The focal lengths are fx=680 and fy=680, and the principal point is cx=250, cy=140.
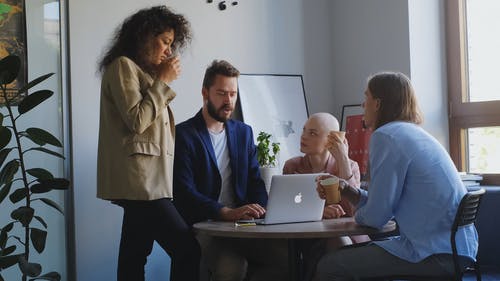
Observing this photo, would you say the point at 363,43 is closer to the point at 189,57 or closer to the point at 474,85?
the point at 474,85

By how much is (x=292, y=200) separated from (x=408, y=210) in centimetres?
50

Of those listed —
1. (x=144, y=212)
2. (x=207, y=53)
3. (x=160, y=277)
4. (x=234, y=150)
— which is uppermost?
(x=207, y=53)

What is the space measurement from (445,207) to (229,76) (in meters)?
1.41

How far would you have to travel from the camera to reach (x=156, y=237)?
3.00 meters

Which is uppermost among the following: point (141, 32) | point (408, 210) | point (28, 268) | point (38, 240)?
point (141, 32)

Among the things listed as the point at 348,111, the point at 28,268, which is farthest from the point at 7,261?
the point at 348,111

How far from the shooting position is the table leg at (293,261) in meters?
2.71

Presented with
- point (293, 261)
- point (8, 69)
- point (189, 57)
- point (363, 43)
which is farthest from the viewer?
point (363, 43)

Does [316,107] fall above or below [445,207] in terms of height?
above

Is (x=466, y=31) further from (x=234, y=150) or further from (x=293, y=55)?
(x=234, y=150)

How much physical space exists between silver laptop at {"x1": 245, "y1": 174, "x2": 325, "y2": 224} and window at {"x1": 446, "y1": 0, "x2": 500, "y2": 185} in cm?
215

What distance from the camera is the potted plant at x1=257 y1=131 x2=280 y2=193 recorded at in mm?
4121

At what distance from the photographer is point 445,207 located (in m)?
2.58

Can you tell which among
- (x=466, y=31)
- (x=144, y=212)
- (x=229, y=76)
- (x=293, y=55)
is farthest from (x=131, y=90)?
(x=466, y=31)
